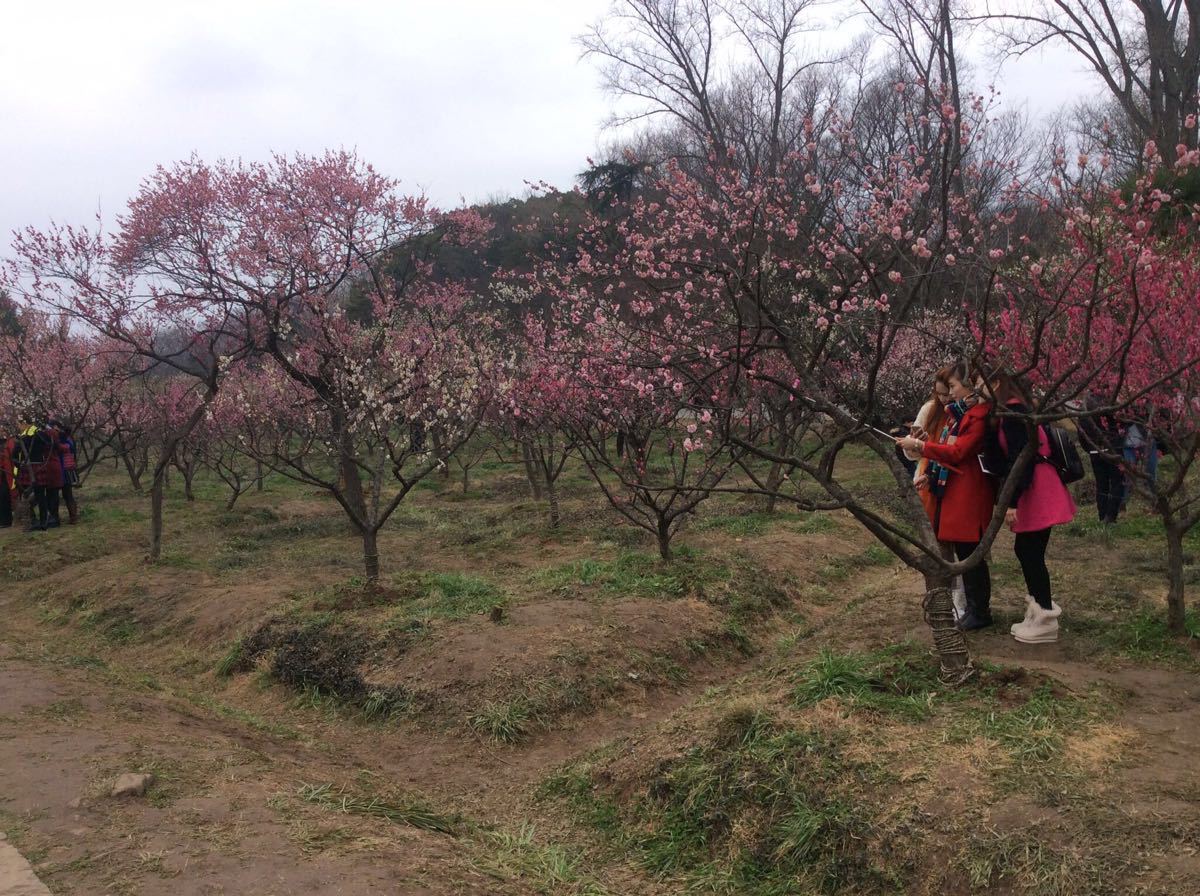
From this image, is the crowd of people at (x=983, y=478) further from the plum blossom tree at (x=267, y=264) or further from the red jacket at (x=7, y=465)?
the red jacket at (x=7, y=465)

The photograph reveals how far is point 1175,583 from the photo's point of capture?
4629 mm

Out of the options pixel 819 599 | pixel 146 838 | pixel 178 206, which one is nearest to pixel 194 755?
pixel 146 838

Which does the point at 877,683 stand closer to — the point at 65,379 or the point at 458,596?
the point at 458,596

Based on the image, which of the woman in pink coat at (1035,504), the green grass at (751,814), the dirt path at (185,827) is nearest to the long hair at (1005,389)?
the woman in pink coat at (1035,504)

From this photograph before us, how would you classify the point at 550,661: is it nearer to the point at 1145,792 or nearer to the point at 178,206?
the point at 1145,792

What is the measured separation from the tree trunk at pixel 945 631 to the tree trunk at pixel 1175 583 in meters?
1.47

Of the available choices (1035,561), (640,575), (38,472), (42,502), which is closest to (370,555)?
(640,575)

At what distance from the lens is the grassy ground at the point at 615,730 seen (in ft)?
9.71

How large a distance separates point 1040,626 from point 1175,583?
719 millimetres

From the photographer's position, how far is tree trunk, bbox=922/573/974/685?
13.0ft

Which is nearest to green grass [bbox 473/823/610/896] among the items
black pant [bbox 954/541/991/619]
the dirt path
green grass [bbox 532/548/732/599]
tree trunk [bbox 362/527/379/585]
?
the dirt path

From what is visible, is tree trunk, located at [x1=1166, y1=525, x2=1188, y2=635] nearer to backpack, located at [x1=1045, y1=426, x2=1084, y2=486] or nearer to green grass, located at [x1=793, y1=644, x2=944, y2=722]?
backpack, located at [x1=1045, y1=426, x2=1084, y2=486]

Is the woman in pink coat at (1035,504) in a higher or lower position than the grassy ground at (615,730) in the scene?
higher

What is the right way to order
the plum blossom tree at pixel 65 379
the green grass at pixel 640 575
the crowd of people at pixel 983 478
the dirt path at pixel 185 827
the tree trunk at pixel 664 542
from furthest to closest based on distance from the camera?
the plum blossom tree at pixel 65 379 → the tree trunk at pixel 664 542 → the green grass at pixel 640 575 → the crowd of people at pixel 983 478 → the dirt path at pixel 185 827
